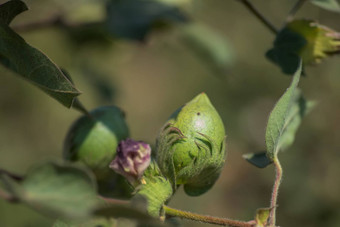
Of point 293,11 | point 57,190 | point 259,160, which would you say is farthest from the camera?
point 293,11

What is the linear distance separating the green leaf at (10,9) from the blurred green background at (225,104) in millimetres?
1213

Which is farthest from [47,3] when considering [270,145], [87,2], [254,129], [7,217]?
[254,129]

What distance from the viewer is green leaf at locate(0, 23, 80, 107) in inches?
41.1

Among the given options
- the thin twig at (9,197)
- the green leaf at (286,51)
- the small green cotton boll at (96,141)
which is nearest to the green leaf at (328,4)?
the green leaf at (286,51)

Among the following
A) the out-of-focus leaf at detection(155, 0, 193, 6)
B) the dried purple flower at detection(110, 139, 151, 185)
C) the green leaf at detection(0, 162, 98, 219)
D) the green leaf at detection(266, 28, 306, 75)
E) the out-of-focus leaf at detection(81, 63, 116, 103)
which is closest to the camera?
the green leaf at detection(0, 162, 98, 219)

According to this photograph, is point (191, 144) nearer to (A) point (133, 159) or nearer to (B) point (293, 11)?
(A) point (133, 159)

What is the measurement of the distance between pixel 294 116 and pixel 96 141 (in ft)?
2.07

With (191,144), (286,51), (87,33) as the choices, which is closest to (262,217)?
(191,144)

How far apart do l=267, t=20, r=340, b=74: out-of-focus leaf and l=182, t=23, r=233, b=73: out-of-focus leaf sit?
3.10 feet

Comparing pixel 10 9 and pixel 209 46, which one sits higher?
Answer: pixel 10 9

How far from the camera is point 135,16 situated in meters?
2.26

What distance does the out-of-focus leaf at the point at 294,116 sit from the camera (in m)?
1.47

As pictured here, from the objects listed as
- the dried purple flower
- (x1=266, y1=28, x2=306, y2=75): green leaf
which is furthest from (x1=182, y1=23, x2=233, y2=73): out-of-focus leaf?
the dried purple flower

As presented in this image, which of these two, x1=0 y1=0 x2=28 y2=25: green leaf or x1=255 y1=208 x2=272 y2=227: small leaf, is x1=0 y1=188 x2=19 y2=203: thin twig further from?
x1=255 y1=208 x2=272 y2=227: small leaf
